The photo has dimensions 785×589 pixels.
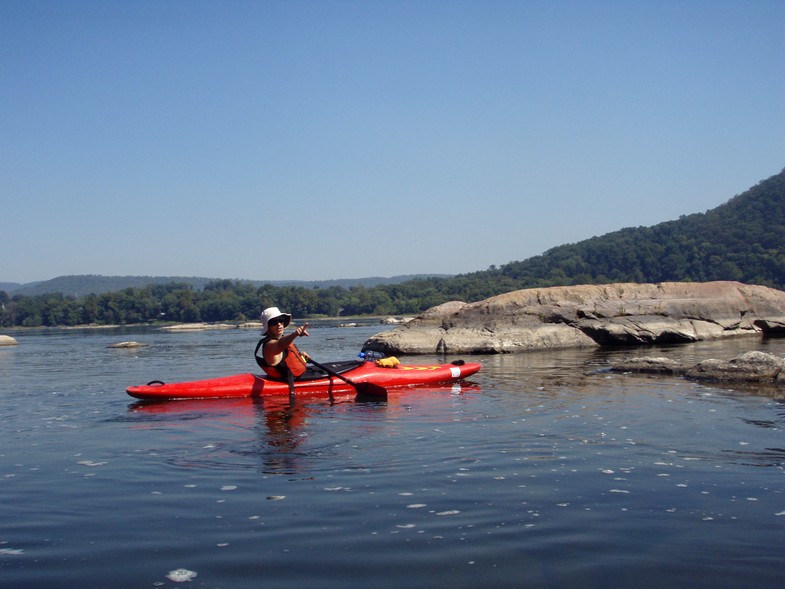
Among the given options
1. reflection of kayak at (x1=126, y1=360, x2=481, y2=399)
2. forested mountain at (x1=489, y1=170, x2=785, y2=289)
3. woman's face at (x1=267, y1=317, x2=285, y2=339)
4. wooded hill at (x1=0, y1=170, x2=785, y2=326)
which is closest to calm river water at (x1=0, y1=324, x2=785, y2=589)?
reflection of kayak at (x1=126, y1=360, x2=481, y2=399)

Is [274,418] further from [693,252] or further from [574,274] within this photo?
[574,274]

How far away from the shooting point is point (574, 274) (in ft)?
251

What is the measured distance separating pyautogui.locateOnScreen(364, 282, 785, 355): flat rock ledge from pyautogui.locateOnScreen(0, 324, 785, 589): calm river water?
25.7ft

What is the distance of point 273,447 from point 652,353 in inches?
409

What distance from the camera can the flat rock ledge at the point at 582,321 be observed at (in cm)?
1688

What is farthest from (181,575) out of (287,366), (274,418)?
(287,366)

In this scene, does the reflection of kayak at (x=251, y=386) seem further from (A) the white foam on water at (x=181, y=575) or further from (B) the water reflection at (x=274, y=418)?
(A) the white foam on water at (x=181, y=575)

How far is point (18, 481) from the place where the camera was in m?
5.37

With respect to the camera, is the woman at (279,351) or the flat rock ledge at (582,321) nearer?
the woman at (279,351)

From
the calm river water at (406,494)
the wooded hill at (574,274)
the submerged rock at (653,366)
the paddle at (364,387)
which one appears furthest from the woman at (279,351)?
the wooded hill at (574,274)

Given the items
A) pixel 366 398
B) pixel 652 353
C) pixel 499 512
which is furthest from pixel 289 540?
pixel 652 353

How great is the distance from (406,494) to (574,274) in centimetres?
7434

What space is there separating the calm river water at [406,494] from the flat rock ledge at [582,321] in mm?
7829

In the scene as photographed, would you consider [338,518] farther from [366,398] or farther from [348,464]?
[366,398]
